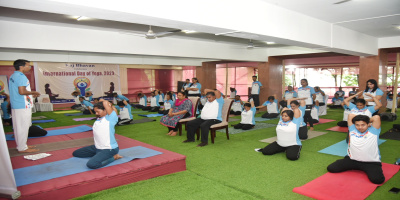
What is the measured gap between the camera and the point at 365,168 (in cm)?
351

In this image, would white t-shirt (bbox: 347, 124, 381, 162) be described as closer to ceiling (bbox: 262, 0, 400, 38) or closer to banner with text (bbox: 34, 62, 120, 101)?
ceiling (bbox: 262, 0, 400, 38)

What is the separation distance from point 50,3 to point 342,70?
686 inches

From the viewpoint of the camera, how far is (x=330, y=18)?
5.35 meters

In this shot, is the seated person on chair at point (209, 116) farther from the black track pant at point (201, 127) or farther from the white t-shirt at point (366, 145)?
the white t-shirt at point (366, 145)

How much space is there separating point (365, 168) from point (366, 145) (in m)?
0.31

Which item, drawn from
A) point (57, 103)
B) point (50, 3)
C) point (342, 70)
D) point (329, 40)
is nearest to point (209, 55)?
point (329, 40)

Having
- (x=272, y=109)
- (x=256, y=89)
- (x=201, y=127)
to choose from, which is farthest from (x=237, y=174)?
(x=256, y=89)

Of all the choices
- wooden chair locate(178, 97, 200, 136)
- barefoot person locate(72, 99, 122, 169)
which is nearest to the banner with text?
wooden chair locate(178, 97, 200, 136)

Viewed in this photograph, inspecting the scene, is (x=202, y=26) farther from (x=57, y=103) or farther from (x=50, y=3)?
(x=57, y=103)

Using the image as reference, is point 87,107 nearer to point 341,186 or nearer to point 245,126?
point 245,126

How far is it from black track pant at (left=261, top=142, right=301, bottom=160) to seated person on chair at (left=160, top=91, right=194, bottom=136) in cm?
225

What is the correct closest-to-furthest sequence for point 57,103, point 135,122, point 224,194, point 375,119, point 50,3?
point 50,3 < point 224,194 < point 375,119 < point 135,122 < point 57,103

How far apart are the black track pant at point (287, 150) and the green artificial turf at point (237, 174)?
0.08 meters

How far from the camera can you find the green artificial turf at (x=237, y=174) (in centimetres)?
316
